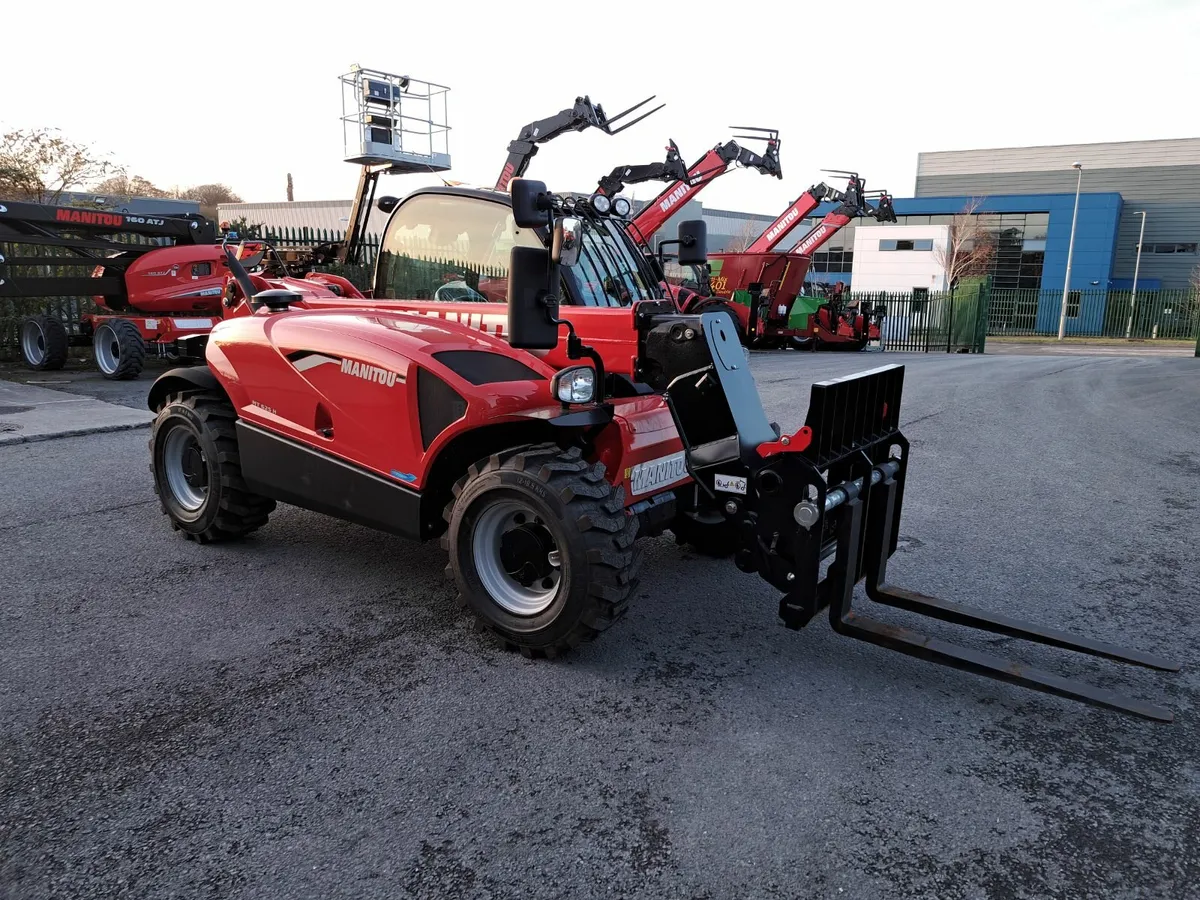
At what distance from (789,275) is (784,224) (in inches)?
65.7

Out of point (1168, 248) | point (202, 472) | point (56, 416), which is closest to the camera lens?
point (202, 472)

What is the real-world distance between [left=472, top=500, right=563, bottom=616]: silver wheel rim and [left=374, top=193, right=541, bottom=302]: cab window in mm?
1189

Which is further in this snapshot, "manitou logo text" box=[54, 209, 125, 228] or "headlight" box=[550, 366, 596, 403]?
"manitou logo text" box=[54, 209, 125, 228]

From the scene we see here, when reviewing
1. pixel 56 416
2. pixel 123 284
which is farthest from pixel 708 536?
pixel 123 284

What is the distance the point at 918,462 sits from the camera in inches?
311

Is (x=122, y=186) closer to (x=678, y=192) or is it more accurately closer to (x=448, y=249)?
(x=678, y=192)

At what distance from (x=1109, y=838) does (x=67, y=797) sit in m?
3.26

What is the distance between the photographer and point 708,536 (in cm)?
494

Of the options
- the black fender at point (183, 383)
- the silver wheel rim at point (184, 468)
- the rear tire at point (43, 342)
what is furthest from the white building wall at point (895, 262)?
the silver wheel rim at point (184, 468)

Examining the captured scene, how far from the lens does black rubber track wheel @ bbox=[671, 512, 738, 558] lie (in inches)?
190

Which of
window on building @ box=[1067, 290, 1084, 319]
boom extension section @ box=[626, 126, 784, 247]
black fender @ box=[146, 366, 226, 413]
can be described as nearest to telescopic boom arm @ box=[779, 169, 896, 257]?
boom extension section @ box=[626, 126, 784, 247]

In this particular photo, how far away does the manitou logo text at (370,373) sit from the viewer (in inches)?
151

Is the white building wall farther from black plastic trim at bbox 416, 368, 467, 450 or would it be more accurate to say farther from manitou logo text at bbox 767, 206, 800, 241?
black plastic trim at bbox 416, 368, 467, 450

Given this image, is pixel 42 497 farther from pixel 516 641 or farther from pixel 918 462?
pixel 918 462
